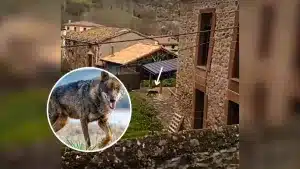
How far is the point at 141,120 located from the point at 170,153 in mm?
171

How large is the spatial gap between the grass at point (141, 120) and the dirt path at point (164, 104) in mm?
30

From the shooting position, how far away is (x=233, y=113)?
177cm

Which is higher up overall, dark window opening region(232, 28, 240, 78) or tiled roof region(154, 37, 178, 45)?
tiled roof region(154, 37, 178, 45)

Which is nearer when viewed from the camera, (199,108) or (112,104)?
(112,104)

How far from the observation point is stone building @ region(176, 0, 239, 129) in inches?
69.5

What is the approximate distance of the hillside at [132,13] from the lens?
1670 mm

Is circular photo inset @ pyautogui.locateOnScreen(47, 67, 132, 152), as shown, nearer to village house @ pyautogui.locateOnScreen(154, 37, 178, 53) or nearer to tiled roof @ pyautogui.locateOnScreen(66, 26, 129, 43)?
tiled roof @ pyautogui.locateOnScreen(66, 26, 129, 43)
